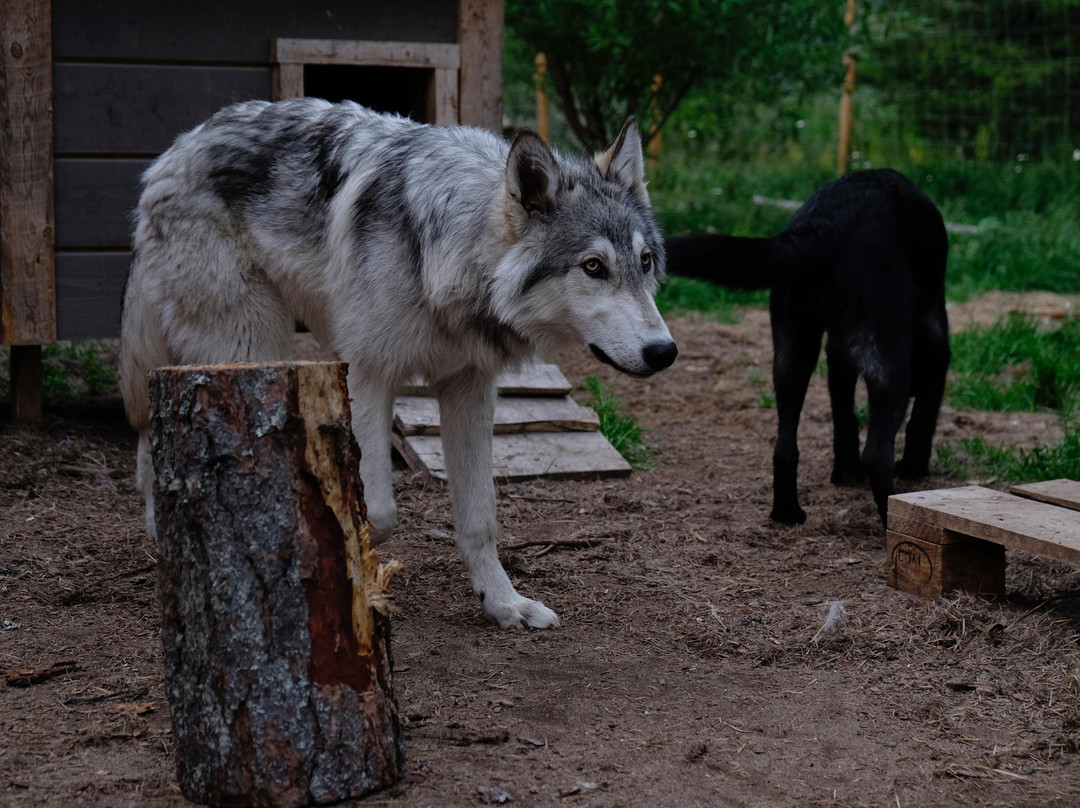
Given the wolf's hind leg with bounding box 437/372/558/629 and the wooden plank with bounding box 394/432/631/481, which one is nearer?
the wolf's hind leg with bounding box 437/372/558/629

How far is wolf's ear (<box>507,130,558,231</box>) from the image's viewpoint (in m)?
3.10

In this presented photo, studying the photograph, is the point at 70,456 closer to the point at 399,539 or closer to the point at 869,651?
the point at 399,539

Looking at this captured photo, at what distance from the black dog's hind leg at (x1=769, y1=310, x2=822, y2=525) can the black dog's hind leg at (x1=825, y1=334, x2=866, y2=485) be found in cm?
35

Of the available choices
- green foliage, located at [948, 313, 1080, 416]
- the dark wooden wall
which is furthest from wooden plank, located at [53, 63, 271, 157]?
green foliage, located at [948, 313, 1080, 416]

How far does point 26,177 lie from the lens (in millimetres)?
4992

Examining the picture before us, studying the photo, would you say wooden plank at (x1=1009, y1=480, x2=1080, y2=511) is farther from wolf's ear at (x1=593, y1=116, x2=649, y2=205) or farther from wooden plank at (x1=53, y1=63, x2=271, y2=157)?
wooden plank at (x1=53, y1=63, x2=271, y2=157)

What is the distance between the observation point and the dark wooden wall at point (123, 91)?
5.05m

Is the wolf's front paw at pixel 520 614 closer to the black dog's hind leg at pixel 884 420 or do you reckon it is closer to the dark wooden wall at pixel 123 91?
the black dog's hind leg at pixel 884 420

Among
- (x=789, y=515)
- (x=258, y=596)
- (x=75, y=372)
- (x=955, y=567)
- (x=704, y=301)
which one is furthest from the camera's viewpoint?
(x=704, y=301)

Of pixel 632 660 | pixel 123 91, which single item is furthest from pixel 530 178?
pixel 123 91

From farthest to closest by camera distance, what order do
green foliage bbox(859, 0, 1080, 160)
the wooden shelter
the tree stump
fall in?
green foliage bbox(859, 0, 1080, 160) → the wooden shelter → the tree stump

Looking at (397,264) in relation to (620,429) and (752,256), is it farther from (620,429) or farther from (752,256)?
(620,429)

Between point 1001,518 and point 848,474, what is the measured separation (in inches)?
67.0

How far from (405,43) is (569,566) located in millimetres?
2962
